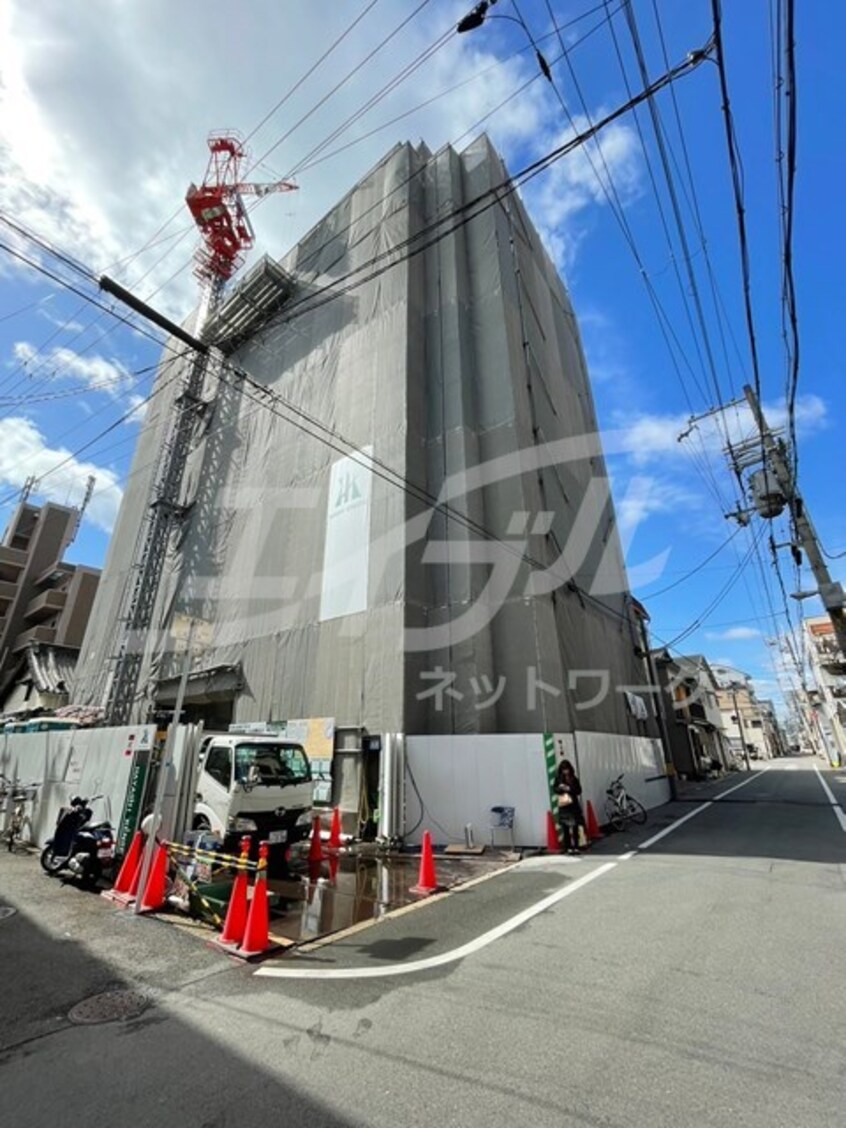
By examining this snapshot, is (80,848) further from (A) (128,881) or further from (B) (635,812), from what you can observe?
(B) (635,812)

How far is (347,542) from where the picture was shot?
1395cm

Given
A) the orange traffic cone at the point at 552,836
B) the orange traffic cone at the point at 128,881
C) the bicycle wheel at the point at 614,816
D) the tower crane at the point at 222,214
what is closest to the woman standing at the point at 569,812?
the orange traffic cone at the point at 552,836

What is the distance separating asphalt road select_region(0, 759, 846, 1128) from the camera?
242 cm

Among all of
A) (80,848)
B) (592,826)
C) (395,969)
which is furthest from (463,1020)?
(592,826)

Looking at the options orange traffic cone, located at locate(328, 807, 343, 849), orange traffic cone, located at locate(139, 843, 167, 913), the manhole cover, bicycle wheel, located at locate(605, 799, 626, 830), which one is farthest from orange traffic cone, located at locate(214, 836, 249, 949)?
bicycle wheel, located at locate(605, 799, 626, 830)

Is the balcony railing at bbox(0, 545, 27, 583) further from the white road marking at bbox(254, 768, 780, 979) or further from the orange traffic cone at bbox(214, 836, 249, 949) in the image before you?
the white road marking at bbox(254, 768, 780, 979)

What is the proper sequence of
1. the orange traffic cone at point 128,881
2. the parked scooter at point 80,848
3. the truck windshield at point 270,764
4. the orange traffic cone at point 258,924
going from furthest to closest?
the truck windshield at point 270,764, the parked scooter at point 80,848, the orange traffic cone at point 128,881, the orange traffic cone at point 258,924

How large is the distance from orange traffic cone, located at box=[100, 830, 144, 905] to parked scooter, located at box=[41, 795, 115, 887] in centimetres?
44

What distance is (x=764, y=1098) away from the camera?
7.87 feet

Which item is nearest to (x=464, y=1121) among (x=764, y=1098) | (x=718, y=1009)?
(x=764, y=1098)

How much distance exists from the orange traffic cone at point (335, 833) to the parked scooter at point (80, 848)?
411 centimetres

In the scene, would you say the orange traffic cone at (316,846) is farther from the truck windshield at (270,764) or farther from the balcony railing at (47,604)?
the balcony railing at (47,604)

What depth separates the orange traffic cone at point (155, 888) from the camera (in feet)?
18.7

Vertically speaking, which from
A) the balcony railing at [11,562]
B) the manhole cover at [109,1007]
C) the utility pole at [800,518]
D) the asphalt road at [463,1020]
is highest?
the balcony railing at [11,562]
